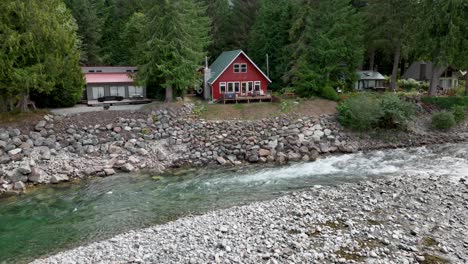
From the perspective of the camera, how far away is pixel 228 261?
33.2 feet

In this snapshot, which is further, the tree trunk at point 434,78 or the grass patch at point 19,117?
the tree trunk at point 434,78

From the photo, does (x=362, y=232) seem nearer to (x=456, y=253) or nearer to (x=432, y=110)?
(x=456, y=253)

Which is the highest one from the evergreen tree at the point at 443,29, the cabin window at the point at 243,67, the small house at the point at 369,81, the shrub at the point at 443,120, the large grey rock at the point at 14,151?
the evergreen tree at the point at 443,29

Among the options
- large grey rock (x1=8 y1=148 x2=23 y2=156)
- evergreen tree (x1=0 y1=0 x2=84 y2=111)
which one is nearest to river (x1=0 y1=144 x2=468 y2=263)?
large grey rock (x1=8 y1=148 x2=23 y2=156)

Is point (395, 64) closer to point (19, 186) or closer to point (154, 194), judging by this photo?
point (154, 194)

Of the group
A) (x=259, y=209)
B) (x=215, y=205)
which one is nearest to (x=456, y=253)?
(x=259, y=209)

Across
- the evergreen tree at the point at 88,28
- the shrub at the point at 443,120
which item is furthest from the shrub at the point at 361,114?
the evergreen tree at the point at 88,28

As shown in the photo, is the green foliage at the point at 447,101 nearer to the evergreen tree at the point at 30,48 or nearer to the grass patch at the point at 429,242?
the grass patch at the point at 429,242

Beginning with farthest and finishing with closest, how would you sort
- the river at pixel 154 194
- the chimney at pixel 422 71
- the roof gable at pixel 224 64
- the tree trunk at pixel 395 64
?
the chimney at pixel 422 71
the tree trunk at pixel 395 64
the roof gable at pixel 224 64
the river at pixel 154 194

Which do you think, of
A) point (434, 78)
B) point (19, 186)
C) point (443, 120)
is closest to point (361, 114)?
point (443, 120)

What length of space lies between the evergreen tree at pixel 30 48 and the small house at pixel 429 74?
125 ft

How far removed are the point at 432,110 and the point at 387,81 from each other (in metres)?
14.9

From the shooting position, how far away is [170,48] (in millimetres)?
26766

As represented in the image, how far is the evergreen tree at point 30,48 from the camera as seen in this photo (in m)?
20.5
